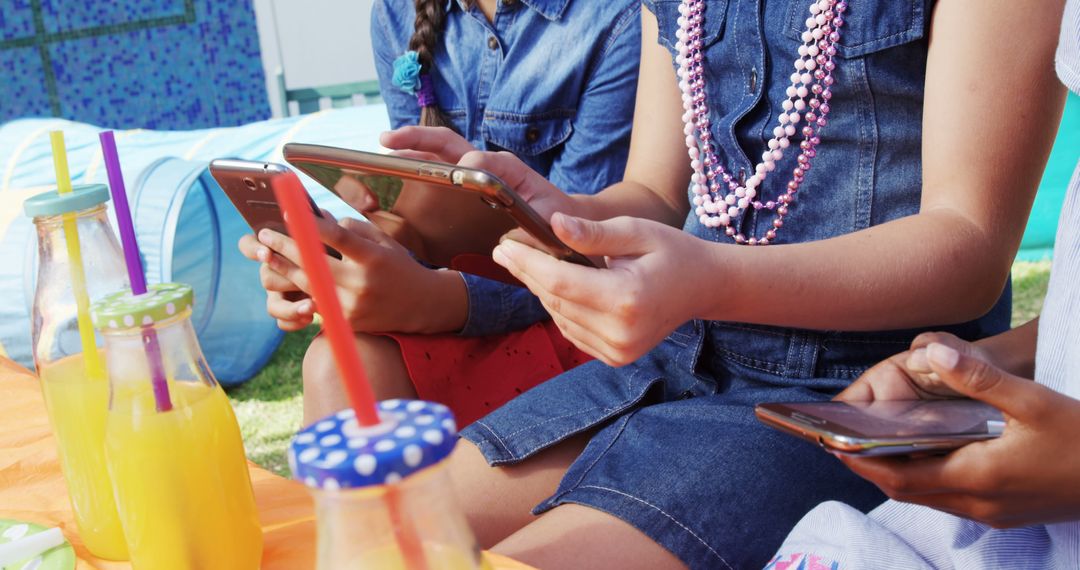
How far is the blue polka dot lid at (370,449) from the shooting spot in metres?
0.34

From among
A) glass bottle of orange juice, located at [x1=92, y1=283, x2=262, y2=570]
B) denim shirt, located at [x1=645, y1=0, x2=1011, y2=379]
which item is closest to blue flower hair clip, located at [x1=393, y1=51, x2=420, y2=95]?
denim shirt, located at [x1=645, y1=0, x2=1011, y2=379]

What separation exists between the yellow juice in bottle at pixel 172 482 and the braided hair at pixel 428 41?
94 cm

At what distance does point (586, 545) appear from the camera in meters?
0.74

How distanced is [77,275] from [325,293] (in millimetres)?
388

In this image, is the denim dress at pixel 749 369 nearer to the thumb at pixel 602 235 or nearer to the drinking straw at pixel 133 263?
the thumb at pixel 602 235

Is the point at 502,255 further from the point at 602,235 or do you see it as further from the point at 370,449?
the point at 370,449

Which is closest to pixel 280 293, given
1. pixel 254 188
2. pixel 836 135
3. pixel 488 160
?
pixel 254 188

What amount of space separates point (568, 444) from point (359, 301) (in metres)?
0.31

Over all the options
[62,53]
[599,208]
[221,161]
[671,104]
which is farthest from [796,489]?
[62,53]

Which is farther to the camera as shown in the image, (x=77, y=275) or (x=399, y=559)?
(x=77, y=275)

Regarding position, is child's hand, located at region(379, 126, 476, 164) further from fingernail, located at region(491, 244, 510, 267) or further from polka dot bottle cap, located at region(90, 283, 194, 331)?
polka dot bottle cap, located at region(90, 283, 194, 331)

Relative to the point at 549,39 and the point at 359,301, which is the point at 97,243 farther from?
the point at 549,39

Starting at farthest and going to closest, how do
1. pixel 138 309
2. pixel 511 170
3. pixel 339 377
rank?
pixel 339 377 < pixel 511 170 < pixel 138 309

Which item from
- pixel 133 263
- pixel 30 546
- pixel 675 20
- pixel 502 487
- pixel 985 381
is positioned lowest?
pixel 502 487
